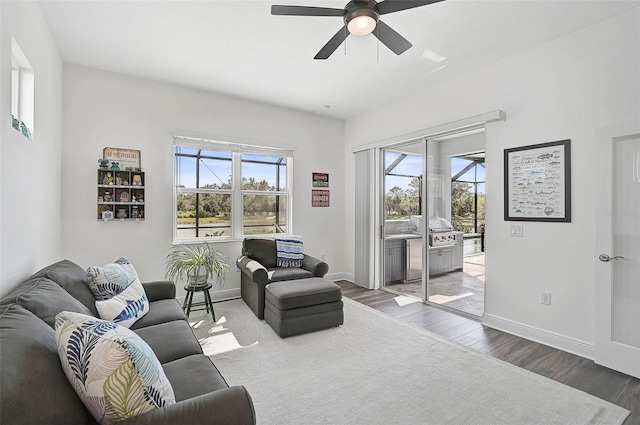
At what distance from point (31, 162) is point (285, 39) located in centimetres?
232

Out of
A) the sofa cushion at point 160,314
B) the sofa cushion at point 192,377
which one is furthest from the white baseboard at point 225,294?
the sofa cushion at point 192,377

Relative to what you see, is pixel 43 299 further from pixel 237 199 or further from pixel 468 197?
pixel 468 197

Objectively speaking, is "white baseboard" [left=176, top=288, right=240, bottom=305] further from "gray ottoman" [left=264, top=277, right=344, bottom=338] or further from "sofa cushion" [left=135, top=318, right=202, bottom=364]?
"sofa cushion" [left=135, top=318, right=202, bottom=364]

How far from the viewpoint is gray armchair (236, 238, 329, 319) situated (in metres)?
3.51

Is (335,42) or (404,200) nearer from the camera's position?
(335,42)

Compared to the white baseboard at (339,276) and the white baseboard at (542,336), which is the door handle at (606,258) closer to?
the white baseboard at (542,336)

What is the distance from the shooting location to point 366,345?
2.90 m

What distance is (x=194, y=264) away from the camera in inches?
139

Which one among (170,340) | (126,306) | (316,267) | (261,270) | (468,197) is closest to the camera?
(170,340)

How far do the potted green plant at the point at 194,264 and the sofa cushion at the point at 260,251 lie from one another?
15.2 inches

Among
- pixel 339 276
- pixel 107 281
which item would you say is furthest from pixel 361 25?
pixel 339 276

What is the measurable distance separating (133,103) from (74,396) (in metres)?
3.66

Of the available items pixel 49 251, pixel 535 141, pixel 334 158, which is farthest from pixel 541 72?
pixel 49 251

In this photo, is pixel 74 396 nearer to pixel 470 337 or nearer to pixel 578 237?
pixel 470 337
